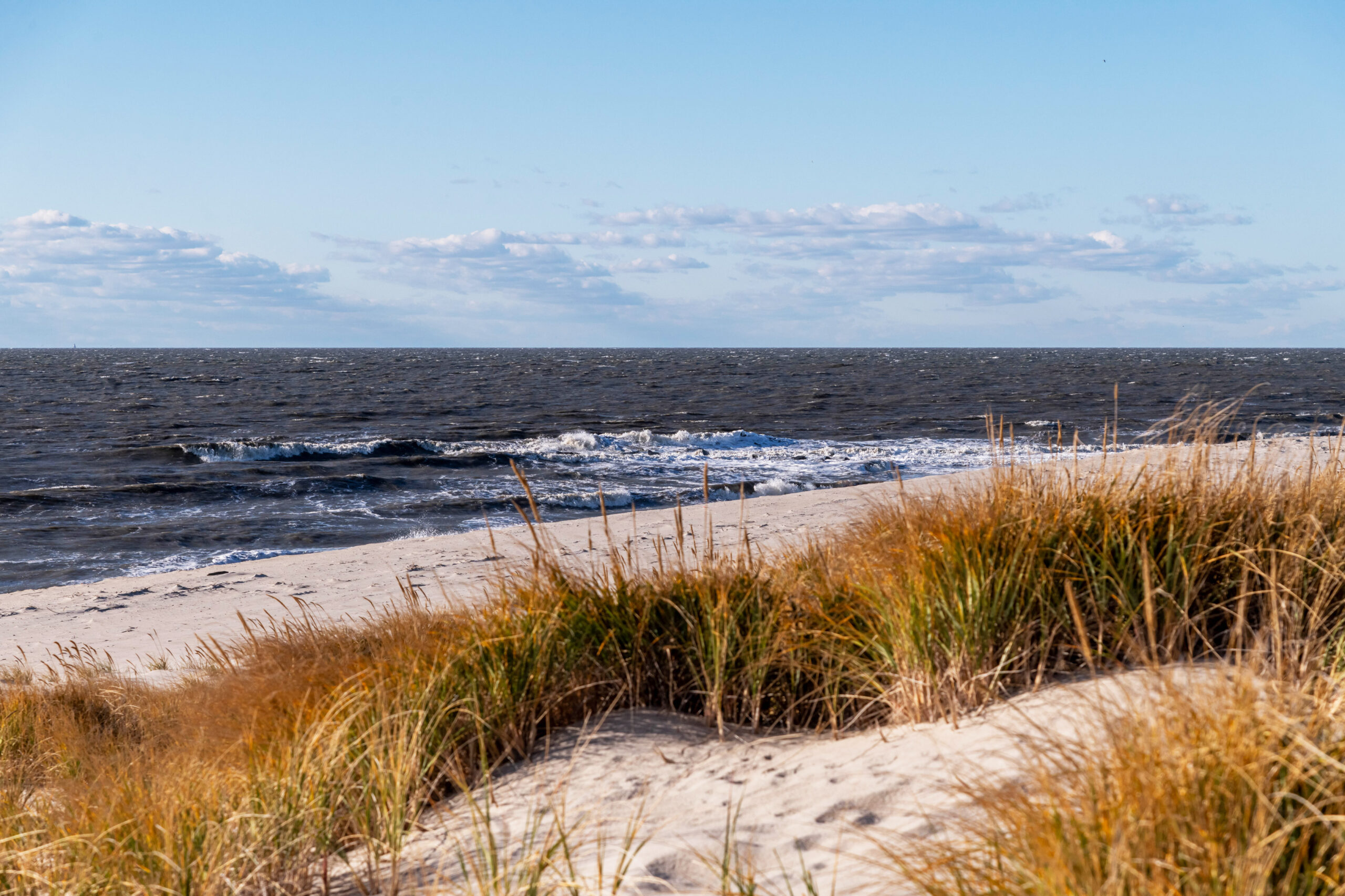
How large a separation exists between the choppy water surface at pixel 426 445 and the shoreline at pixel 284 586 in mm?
1384

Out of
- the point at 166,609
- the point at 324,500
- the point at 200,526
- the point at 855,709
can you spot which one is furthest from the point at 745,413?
the point at 855,709

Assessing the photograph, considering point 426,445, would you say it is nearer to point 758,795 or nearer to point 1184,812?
point 758,795

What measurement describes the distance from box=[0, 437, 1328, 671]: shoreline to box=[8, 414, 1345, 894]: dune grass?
2588mm

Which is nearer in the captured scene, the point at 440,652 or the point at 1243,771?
the point at 1243,771

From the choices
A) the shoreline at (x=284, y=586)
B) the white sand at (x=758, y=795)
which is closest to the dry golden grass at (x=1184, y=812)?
the white sand at (x=758, y=795)

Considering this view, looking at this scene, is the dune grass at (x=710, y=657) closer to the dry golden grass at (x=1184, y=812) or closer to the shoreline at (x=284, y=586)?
the dry golden grass at (x=1184, y=812)

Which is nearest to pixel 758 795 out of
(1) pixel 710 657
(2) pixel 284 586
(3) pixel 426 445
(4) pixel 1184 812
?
(1) pixel 710 657

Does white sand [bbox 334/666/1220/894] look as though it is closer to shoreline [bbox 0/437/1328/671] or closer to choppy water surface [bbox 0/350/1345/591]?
shoreline [bbox 0/437/1328/671]

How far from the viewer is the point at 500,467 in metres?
23.6

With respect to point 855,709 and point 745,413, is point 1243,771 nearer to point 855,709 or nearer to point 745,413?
point 855,709

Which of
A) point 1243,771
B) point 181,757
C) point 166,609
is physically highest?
point 1243,771

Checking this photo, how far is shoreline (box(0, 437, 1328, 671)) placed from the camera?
9016 mm

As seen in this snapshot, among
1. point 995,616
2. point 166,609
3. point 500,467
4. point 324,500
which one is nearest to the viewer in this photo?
point 995,616

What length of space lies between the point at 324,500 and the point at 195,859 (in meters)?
17.8
